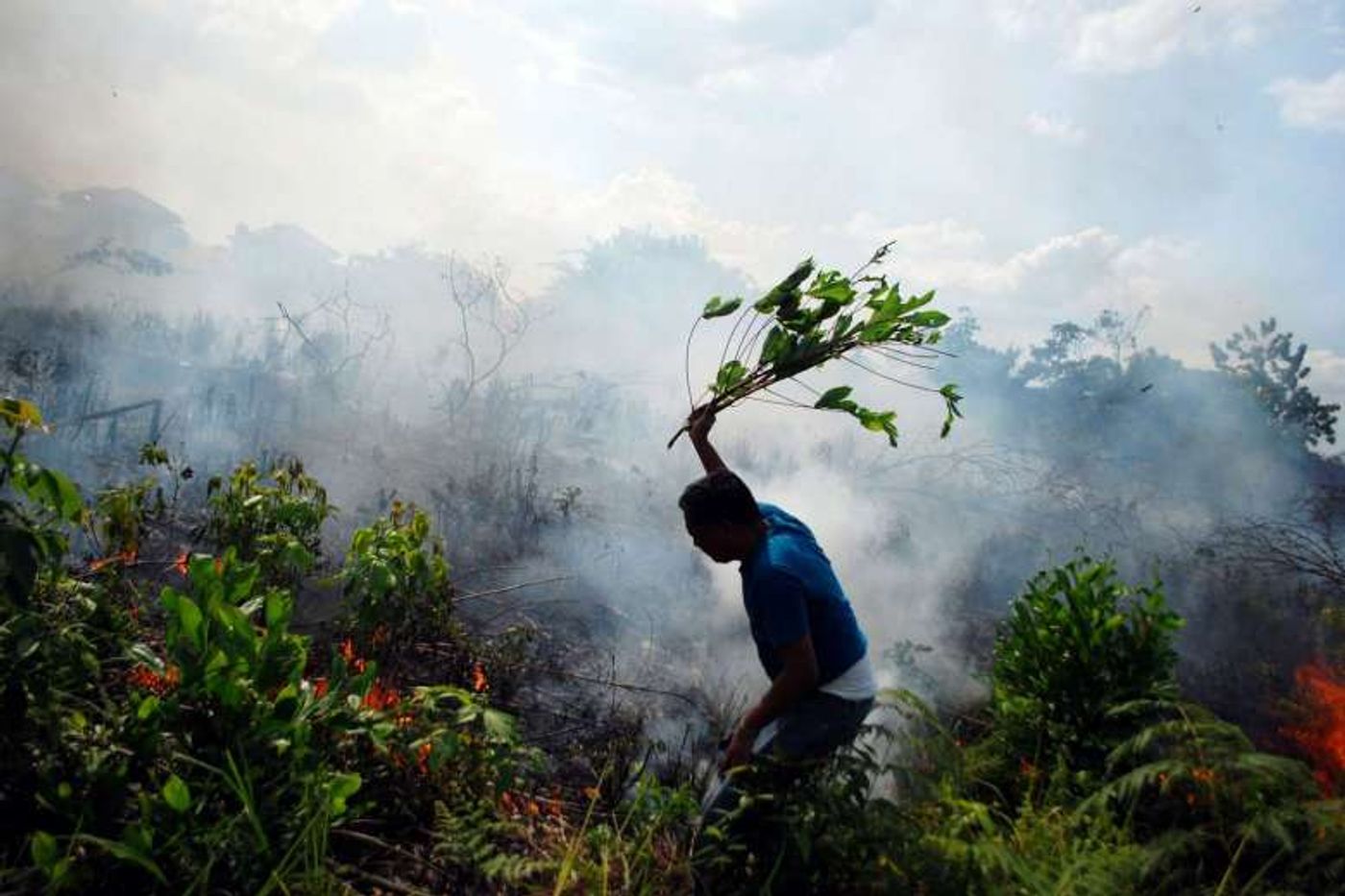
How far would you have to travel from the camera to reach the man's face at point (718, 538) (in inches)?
101

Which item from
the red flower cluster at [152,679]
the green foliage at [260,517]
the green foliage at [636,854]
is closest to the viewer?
the green foliage at [636,854]

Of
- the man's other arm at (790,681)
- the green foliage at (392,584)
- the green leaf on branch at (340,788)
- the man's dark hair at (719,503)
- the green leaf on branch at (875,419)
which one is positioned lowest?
the green leaf on branch at (340,788)

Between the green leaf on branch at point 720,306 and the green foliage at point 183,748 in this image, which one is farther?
the green leaf on branch at point 720,306

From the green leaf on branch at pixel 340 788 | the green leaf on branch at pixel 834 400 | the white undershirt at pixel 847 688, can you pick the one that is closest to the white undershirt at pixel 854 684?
the white undershirt at pixel 847 688

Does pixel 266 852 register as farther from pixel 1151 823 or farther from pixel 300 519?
pixel 1151 823

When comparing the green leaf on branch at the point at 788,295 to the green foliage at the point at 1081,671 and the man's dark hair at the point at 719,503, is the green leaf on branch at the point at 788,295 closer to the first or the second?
the man's dark hair at the point at 719,503

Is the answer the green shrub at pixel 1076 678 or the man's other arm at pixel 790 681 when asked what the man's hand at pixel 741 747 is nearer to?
the man's other arm at pixel 790 681

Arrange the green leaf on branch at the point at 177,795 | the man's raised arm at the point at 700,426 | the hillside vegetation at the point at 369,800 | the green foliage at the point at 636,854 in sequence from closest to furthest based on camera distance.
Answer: the green leaf on branch at the point at 177,795
the hillside vegetation at the point at 369,800
the green foliage at the point at 636,854
the man's raised arm at the point at 700,426

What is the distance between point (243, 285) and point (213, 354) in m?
5.58

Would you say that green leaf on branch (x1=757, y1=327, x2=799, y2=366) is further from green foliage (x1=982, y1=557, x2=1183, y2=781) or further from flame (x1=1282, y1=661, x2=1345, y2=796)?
flame (x1=1282, y1=661, x2=1345, y2=796)

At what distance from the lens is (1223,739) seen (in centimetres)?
256

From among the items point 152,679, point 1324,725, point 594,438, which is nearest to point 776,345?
point 152,679

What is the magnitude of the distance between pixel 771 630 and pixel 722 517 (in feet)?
1.34

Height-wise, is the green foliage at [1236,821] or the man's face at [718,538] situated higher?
the man's face at [718,538]
